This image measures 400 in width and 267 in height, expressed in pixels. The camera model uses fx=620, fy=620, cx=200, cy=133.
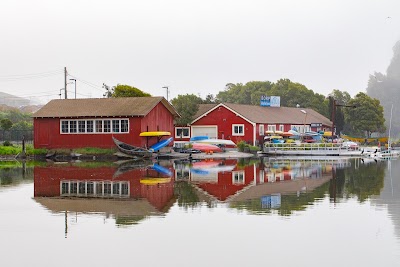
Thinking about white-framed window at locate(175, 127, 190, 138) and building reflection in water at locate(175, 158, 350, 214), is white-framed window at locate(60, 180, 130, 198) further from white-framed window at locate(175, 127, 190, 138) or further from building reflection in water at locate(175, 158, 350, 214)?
white-framed window at locate(175, 127, 190, 138)

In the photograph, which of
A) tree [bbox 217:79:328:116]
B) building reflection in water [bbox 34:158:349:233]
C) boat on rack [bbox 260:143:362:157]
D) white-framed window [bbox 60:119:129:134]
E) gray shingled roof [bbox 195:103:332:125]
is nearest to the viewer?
building reflection in water [bbox 34:158:349:233]

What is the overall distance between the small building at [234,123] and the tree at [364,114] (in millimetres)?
19141

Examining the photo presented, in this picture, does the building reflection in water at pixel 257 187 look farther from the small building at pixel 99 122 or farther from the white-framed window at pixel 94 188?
the small building at pixel 99 122

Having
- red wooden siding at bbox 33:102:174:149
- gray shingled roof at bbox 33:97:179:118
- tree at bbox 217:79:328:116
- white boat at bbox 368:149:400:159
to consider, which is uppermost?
tree at bbox 217:79:328:116

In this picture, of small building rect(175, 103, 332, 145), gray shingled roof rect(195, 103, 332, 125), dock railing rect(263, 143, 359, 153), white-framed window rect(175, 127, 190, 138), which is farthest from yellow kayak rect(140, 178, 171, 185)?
white-framed window rect(175, 127, 190, 138)

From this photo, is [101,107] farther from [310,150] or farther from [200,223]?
[200,223]

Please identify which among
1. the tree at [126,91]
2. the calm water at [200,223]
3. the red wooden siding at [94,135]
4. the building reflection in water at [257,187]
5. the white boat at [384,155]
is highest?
the tree at [126,91]

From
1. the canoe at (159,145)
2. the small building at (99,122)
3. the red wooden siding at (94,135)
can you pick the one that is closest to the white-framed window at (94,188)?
the canoe at (159,145)

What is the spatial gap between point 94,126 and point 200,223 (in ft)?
111

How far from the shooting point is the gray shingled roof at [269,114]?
58.8m

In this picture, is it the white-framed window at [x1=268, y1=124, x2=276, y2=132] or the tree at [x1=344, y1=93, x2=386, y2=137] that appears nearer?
the white-framed window at [x1=268, y1=124, x2=276, y2=132]

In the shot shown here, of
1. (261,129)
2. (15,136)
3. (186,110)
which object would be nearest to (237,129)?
(261,129)

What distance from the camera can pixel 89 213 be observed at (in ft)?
52.9

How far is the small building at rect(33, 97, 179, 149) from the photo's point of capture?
46.2 m
